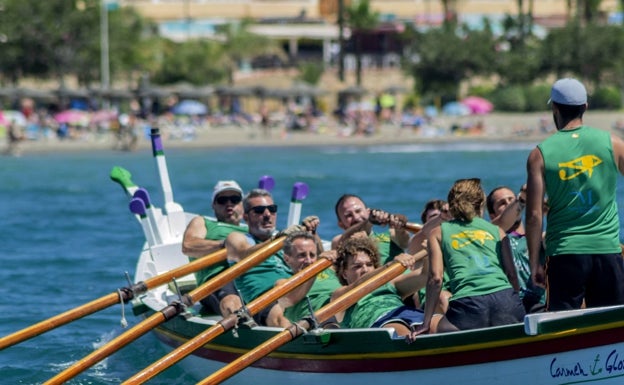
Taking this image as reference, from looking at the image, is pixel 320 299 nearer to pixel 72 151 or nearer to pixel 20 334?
pixel 20 334

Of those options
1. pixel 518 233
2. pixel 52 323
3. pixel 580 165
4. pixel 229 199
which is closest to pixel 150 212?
pixel 229 199

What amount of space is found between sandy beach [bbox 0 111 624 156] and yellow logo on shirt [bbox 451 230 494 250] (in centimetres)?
3817

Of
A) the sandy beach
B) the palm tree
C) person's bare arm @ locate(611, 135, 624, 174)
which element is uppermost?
person's bare arm @ locate(611, 135, 624, 174)

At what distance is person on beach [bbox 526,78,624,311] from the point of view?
7.34 meters

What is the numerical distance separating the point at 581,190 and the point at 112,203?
2375cm

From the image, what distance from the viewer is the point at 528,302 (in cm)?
923

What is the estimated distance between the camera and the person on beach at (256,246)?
33.1 ft

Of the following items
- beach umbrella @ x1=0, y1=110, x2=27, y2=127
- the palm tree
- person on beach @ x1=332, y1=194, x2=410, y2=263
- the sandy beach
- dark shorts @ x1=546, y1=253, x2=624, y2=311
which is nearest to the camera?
dark shorts @ x1=546, y1=253, x2=624, y2=311

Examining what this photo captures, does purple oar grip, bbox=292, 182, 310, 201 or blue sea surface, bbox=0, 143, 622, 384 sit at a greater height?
purple oar grip, bbox=292, 182, 310, 201

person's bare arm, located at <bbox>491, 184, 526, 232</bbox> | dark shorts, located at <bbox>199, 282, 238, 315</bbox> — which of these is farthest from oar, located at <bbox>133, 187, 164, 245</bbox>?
person's bare arm, located at <bbox>491, 184, 526, 232</bbox>

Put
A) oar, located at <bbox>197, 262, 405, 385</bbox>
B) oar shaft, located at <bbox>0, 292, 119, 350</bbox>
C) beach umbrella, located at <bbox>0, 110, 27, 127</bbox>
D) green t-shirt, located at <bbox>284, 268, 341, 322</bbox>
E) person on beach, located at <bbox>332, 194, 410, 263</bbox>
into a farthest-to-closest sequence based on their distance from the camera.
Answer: beach umbrella, located at <bbox>0, 110, 27, 127</bbox>, person on beach, located at <bbox>332, 194, 410, 263</bbox>, green t-shirt, located at <bbox>284, 268, 341, 322</bbox>, oar shaft, located at <bbox>0, 292, 119, 350</bbox>, oar, located at <bbox>197, 262, 405, 385</bbox>

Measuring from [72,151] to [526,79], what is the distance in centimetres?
2547

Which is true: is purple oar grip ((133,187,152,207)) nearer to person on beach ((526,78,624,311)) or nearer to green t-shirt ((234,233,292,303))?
green t-shirt ((234,233,292,303))

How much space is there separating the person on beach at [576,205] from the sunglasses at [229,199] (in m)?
3.81
